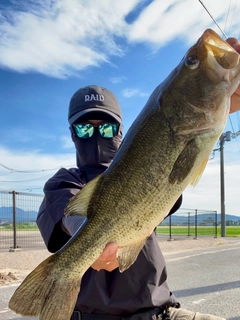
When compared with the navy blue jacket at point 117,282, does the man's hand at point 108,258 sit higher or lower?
higher

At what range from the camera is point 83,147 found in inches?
119

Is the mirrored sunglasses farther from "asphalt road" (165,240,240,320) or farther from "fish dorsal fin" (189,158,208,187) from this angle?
"asphalt road" (165,240,240,320)

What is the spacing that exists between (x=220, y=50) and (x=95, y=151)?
1.35 meters

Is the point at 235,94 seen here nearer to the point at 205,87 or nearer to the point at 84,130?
the point at 205,87

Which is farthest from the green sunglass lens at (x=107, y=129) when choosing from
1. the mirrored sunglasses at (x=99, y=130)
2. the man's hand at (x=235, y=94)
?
the man's hand at (x=235, y=94)

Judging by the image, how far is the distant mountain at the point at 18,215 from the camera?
12188 mm

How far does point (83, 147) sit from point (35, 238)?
12275 millimetres

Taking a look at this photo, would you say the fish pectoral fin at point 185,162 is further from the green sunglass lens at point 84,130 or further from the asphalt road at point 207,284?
the asphalt road at point 207,284

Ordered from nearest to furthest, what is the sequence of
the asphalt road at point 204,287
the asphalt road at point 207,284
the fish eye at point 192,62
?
1. the fish eye at point 192,62
2. the asphalt road at point 204,287
3. the asphalt road at point 207,284

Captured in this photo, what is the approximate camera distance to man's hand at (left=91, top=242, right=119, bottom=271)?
6.43 ft

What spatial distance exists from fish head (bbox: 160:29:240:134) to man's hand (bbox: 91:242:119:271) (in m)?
0.67

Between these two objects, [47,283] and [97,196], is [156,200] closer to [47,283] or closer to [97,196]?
[97,196]

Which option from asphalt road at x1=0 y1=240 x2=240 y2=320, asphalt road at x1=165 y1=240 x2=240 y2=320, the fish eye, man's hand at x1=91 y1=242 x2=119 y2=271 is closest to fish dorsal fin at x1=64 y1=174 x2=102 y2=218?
man's hand at x1=91 y1=242 x2=119 y2=271

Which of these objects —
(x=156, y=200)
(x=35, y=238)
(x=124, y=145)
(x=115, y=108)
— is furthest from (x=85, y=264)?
(x=35, y=238)
